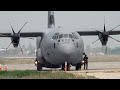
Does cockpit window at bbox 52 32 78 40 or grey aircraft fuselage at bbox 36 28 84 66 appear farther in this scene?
cockpit window at bbox 52 32 78 40

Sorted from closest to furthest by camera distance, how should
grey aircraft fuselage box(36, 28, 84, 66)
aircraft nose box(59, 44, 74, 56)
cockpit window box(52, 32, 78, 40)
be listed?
aircraft nose box(59, 44, 74, 56)
grey aircraft fuselage box(36, 28, 84, 66)
cockpit window box(52, 32, 78, 40)

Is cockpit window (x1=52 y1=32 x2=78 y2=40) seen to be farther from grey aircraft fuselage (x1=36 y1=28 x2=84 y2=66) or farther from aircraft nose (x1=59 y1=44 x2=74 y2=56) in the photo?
aircraft nose (x1=59 y1=44 x2=74 y2=56)

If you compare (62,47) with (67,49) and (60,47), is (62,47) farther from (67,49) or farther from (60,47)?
(67,49)

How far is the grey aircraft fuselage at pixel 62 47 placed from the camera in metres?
29.7

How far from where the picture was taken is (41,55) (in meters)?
34.7

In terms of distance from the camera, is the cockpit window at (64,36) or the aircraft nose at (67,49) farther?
the cockpit window at (64,36)

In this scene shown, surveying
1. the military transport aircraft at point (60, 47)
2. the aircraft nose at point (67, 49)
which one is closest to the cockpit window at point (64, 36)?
the military transport aircraft at point (60, 47)

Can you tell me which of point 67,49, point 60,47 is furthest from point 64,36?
point 67,49

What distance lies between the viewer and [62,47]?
2975cm

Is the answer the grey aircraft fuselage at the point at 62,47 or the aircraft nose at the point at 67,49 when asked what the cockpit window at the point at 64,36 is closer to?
the grey aircraft fuselage at the point at 62,47

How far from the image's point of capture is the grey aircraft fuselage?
29.7 metres

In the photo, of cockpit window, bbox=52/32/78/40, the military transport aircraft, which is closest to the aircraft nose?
the military transport aircraft

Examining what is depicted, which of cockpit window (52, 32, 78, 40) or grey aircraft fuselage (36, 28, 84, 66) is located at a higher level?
cockpit window (52, 32, 78, 40)
